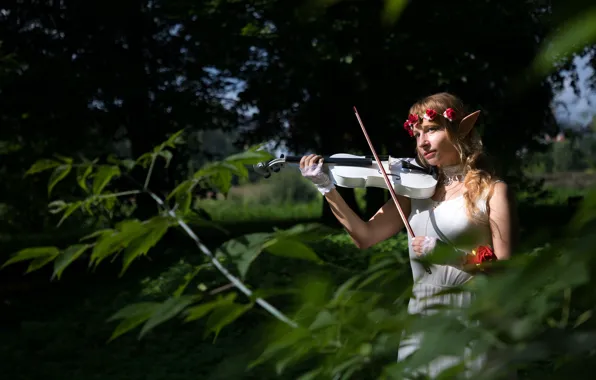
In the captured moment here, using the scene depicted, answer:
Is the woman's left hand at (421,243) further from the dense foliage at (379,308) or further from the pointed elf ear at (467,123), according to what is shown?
the dense foliage at (379,308)

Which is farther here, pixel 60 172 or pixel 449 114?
pixel 449 114

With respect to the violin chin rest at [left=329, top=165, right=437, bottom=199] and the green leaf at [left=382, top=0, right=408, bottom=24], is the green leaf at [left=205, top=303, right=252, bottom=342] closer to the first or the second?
the green leaf at [left=382, top=0, right=408, bottom=24]

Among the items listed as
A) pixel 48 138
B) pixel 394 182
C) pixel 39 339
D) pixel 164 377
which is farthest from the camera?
pixel 48 138

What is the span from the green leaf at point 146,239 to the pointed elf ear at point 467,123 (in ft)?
6.30

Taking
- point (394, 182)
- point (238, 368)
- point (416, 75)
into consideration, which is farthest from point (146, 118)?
point (238, 368)

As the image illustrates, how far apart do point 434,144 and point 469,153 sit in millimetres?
138

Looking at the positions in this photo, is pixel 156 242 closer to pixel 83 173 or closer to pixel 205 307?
pixel 205 307

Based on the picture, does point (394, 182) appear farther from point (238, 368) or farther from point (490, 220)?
point (238, 368)

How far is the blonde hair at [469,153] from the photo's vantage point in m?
3.04

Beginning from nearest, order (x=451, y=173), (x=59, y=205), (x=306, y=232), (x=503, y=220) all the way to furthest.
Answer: (x=306, y=232) → (x=59, y=205) → (x=503, y=220) → (x=451, y=173)

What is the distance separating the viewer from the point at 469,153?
3184 millimetres

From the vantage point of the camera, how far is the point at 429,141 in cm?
317

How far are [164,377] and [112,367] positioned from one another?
0.71 meters

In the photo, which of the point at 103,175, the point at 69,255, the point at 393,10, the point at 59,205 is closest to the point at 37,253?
the point at 69,255
